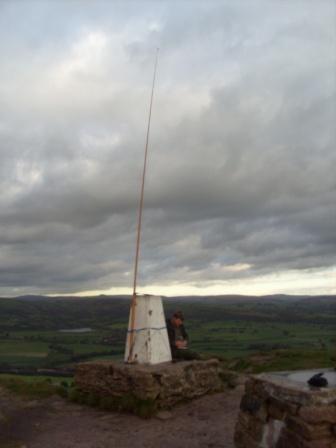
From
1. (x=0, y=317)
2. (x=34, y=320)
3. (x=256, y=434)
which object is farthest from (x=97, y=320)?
(x=256, y=434)

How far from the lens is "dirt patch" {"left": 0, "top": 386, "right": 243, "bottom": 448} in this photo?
7.75m

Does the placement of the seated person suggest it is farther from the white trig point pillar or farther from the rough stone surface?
the rough stone surface

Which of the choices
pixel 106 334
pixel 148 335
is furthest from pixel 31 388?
pixel 106 334

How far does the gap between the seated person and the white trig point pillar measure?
40cm

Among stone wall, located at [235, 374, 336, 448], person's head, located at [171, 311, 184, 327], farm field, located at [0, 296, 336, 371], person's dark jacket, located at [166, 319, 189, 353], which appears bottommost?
farm field, located at [0, 296, 336, 371]

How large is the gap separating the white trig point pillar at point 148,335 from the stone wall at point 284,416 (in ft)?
14.8

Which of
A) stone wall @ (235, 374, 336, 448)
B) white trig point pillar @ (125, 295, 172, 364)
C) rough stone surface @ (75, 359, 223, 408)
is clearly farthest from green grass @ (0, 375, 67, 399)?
stone wall @ (235, 374, 336, 448)

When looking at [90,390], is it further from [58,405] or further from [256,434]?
[256,434]

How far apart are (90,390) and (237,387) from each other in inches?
144

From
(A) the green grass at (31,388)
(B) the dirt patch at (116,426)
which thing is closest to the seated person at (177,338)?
(B) the dirt patch at (116,426)

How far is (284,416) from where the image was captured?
5.18m

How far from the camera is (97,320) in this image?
76125mm

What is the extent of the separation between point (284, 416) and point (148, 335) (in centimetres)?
545

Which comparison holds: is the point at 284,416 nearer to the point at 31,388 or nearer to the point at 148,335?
the point at 148,335
